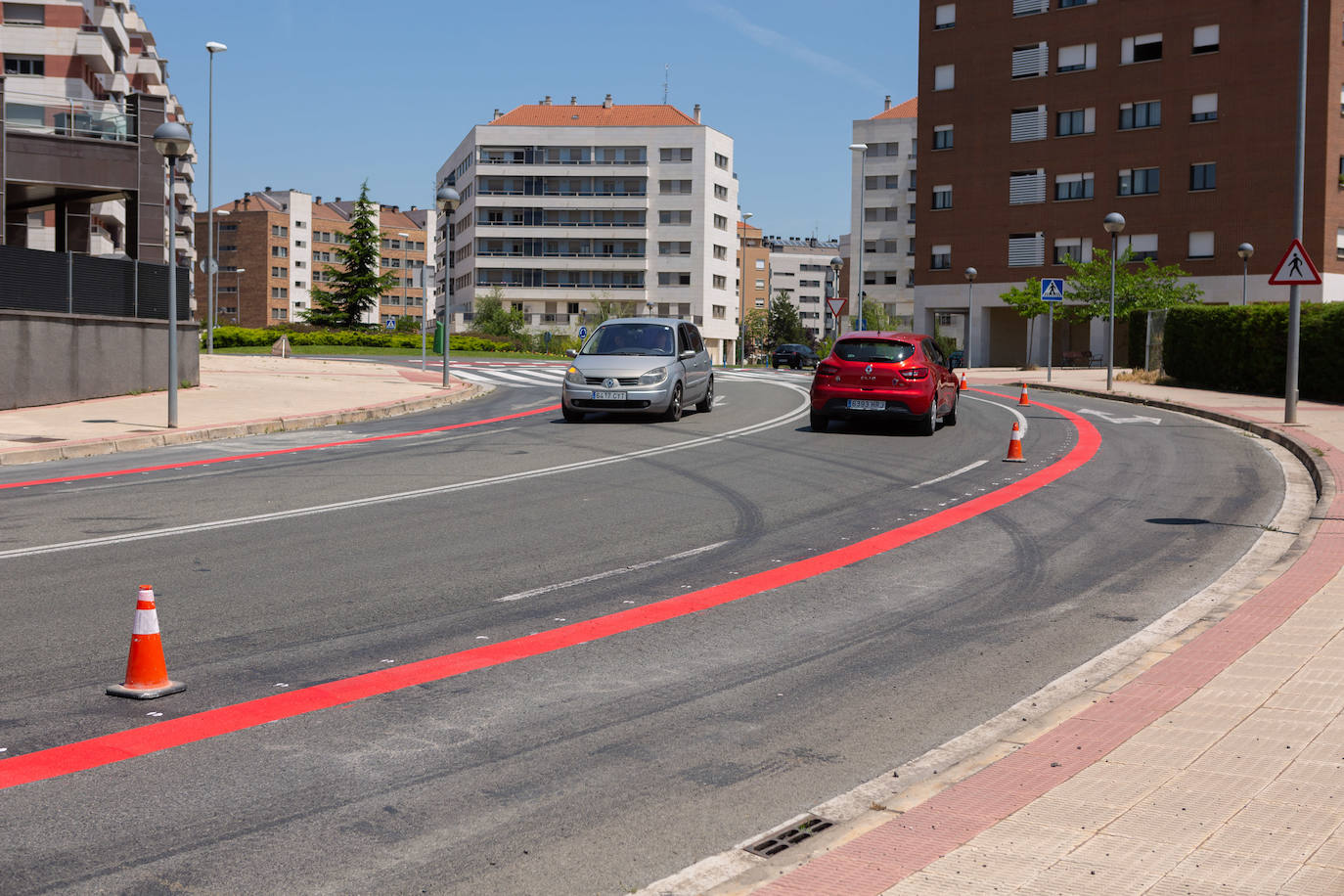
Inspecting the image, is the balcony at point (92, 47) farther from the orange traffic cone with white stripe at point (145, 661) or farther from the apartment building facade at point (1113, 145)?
the orange traffic cone with white stripe at point (145, 661)

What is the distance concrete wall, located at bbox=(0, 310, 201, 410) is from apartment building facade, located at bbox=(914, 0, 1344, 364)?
1929 inches

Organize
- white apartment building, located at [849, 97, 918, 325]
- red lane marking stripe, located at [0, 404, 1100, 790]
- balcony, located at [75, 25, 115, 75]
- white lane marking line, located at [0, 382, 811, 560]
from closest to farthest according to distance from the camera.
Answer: red lane marking stripe, located at [0, 404, 1100, 790] → white lane marking line, located at [0, 382, 811, 560] → balcony, located at [75, 25, 115, 75] → white apartment building, located at [849, 97, 918, 325]

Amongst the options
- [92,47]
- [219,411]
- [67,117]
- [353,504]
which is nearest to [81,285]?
[219,411]

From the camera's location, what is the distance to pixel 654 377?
800 inches

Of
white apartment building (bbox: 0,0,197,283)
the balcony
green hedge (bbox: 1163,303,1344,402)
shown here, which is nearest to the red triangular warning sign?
green hedge (bbox: 1163,303,1344,402)

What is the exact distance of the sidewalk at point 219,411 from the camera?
16562mm

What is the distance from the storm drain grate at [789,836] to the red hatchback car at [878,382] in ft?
47.6

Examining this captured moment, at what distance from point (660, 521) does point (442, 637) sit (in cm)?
411

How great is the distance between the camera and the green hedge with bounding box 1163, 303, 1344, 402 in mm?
25203

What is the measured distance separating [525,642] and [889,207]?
102693mm

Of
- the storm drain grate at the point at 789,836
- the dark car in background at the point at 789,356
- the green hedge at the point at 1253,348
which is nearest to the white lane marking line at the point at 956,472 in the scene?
the storm drain grate at the point at 789,836

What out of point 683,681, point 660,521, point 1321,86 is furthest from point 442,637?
point 1321,86

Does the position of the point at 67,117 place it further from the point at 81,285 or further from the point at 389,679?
the point at 389,679

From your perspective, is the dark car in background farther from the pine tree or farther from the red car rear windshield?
the red car rear windshield
